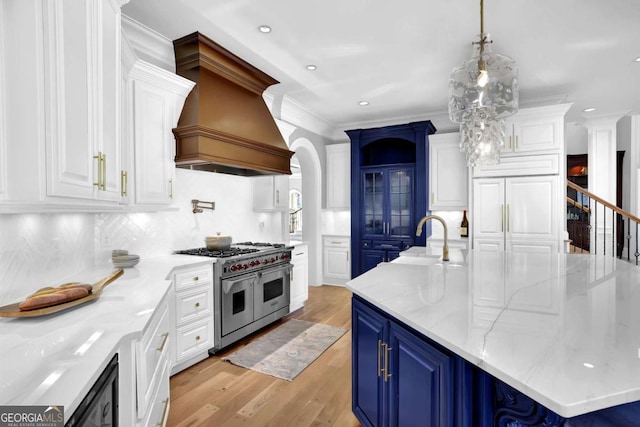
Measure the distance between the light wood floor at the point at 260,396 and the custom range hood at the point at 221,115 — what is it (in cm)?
177

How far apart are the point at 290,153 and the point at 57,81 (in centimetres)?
275

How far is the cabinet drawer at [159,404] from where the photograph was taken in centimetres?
162

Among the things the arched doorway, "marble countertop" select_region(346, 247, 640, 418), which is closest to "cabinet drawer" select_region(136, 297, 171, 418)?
"marble countertop" select_region(346, 247, 640, 418)

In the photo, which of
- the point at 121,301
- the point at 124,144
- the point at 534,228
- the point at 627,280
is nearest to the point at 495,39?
the point at 627,280

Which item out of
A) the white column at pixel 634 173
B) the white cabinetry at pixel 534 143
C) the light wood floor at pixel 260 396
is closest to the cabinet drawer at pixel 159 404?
the light wood floor at pixel 260 396

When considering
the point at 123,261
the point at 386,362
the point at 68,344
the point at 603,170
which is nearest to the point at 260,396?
the point at 386,362

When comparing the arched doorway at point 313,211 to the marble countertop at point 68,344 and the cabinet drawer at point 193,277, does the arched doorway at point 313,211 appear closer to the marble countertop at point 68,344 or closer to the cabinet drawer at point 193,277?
the cabinet drawer at point 193,277

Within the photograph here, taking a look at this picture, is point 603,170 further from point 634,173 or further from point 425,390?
point 425,390

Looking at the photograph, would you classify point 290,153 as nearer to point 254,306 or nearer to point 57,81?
point 254,306

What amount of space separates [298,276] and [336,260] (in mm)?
1642

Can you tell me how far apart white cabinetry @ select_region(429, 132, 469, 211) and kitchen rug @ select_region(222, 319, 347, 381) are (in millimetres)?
2598

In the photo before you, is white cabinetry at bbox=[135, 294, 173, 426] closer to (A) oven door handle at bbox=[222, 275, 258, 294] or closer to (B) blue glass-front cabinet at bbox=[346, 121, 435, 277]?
(A) oven door handle at bbox=[222, 275, 258, 294]

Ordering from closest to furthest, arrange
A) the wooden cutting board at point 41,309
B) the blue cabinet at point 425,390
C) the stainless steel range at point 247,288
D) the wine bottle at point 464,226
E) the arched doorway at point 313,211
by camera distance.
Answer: the blue cabinet at point 425,390, the wooden cutting board at point 41,309, the stainless steel range at point 247,288, the wine bottle at point 464,226, the arched doorway at point 313,211

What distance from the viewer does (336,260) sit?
5.92 metres
